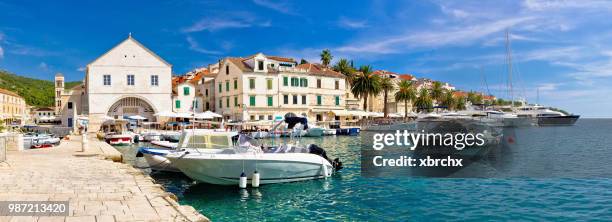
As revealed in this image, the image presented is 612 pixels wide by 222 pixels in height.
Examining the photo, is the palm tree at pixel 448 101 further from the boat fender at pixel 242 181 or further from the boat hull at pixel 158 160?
the boat fender at pixel 242 181

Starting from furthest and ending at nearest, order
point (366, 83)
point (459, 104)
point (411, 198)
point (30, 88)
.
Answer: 1. point (30, 88)
2. point (459, 104)
3. point (366, 83)
4. point (411, 198)

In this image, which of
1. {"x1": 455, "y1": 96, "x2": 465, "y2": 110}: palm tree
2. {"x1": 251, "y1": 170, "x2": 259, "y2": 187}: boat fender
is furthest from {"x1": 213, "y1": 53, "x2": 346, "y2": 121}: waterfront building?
{"x1": 455, "y1": 96, "x2": 465, "y2": 110}: palm tree

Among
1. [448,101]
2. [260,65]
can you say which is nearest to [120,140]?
[260,65]

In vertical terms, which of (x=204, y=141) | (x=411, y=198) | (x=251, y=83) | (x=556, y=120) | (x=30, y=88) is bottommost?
(x=411, y=198)

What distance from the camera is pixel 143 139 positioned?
4488 centimetres

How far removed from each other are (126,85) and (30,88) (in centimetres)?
12155

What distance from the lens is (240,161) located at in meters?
16.8

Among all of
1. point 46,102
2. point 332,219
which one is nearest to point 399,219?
point 332,219

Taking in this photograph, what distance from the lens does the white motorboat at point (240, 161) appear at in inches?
657

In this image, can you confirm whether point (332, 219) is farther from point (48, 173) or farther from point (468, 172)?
point (468, 172)

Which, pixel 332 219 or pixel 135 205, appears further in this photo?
pixel 332 219

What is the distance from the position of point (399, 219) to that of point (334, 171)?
28.5ft

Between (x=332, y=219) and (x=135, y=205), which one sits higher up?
(x=135, y=205)

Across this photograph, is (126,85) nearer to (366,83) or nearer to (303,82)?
(303,82)
